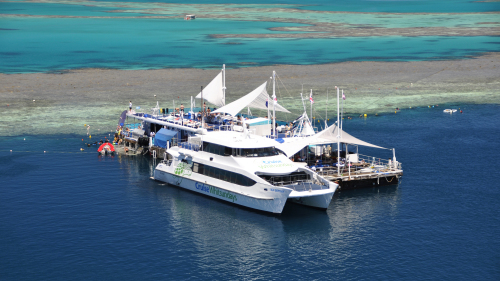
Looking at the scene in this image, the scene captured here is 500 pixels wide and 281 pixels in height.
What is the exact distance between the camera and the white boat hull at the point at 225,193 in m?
66.6

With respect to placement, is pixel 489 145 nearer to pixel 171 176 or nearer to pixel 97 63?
pixel 171 176

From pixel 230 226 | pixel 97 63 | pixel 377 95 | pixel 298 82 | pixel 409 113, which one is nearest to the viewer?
pixel 230 226

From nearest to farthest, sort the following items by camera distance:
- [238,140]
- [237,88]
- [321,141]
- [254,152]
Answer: [254,152], [238,140], [321,141], [237,88]

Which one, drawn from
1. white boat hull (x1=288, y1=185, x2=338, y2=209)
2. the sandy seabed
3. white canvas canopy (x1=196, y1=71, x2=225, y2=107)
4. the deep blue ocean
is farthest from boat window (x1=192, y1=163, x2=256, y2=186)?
the sandy seabed

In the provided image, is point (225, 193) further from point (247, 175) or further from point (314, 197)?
point (314, 197)

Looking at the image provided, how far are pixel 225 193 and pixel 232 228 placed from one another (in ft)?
24.6

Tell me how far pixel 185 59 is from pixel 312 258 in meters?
140

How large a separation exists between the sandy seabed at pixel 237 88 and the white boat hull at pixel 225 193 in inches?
1214

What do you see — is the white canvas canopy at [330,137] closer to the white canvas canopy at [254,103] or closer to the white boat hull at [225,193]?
the white canvas canopy at [254,103]

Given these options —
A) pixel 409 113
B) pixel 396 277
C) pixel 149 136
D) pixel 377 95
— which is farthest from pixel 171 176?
pixel 377 95

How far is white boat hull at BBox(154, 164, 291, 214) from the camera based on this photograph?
2623 inches

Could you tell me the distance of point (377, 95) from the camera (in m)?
140

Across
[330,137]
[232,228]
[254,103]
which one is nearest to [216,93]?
[254,103]

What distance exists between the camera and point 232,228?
64375mm
